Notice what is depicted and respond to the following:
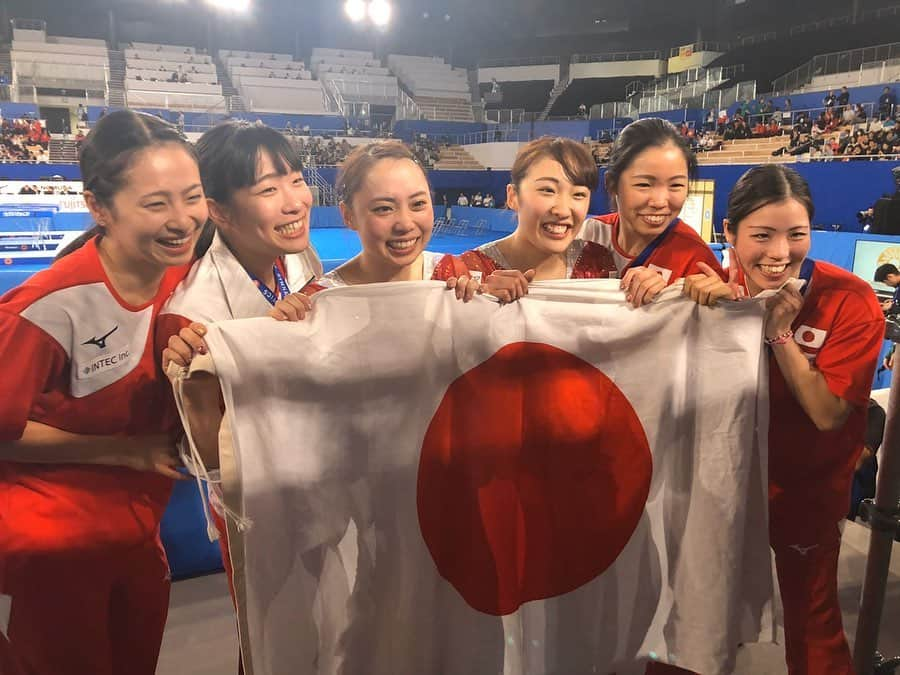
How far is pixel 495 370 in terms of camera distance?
1411 millimetres

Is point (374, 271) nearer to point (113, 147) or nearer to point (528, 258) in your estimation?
point (528, 258)

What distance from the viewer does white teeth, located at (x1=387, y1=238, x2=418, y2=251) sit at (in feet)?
4.55

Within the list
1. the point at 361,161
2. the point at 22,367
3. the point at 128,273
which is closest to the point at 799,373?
the point at 361,161

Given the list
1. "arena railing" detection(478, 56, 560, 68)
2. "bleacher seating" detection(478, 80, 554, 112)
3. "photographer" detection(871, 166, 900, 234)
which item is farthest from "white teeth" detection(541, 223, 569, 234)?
"arena railing" detection(478, 56, 560, 68)

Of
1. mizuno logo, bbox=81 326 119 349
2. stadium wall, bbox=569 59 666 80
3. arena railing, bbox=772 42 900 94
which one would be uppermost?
stadium wall, bbox=569 59 666 80

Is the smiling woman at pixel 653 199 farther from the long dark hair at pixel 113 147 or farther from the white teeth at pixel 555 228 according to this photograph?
the long dark hair at pixel 113 147

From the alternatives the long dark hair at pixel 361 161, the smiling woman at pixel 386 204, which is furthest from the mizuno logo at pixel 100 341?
the long dark hair at pixel 361 161

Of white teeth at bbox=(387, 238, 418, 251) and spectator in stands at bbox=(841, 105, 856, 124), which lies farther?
spectator in stands at bbox=(841, 105, 856, 124)

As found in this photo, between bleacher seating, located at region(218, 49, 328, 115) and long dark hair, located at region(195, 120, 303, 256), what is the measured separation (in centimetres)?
1782

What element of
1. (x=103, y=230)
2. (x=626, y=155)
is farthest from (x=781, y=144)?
(x=103, y=230)

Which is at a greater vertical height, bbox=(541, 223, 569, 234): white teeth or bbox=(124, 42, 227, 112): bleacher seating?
bbox=(124, 42, 227, 112): bleacher seating

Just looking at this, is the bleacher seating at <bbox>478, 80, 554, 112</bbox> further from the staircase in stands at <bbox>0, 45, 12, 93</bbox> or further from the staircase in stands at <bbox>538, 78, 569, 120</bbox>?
the staircase in stands at <bbox>0, 45, 12, 93</bbox>

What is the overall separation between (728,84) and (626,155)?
1768 cm

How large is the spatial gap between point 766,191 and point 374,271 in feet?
3.02
